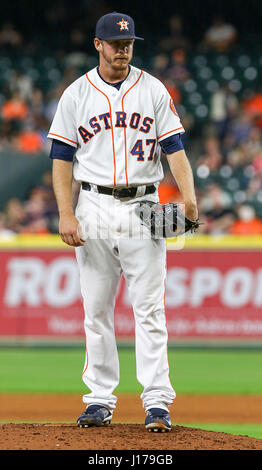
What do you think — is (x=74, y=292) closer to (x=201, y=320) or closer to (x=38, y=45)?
(x=201, y=320)

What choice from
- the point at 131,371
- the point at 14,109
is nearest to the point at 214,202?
the point at 131,371

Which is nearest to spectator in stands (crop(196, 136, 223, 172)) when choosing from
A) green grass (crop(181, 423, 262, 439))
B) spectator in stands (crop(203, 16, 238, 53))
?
spectator in stands (crop(203, 16, 238, 53))

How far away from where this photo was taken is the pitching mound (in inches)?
157

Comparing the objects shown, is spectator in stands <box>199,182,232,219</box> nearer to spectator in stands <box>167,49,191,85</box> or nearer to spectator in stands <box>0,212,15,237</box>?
spectator in stands <box>0,212,15,237</box>

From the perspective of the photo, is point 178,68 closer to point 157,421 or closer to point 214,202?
point 214,202

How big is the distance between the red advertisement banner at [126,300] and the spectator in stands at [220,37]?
639cm

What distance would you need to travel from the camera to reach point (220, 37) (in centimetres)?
1571

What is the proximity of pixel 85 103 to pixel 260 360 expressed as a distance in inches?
221

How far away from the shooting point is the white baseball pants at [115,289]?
4.51m

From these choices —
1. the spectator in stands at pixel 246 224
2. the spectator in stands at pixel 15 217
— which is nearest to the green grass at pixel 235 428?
the spectator in stands at pixel 246 224

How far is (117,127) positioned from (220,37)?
11.7 m

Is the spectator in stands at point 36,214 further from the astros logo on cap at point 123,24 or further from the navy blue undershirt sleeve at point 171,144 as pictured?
the astros logo on cap at point 123,24

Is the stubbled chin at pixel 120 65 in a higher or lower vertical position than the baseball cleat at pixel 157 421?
higher
